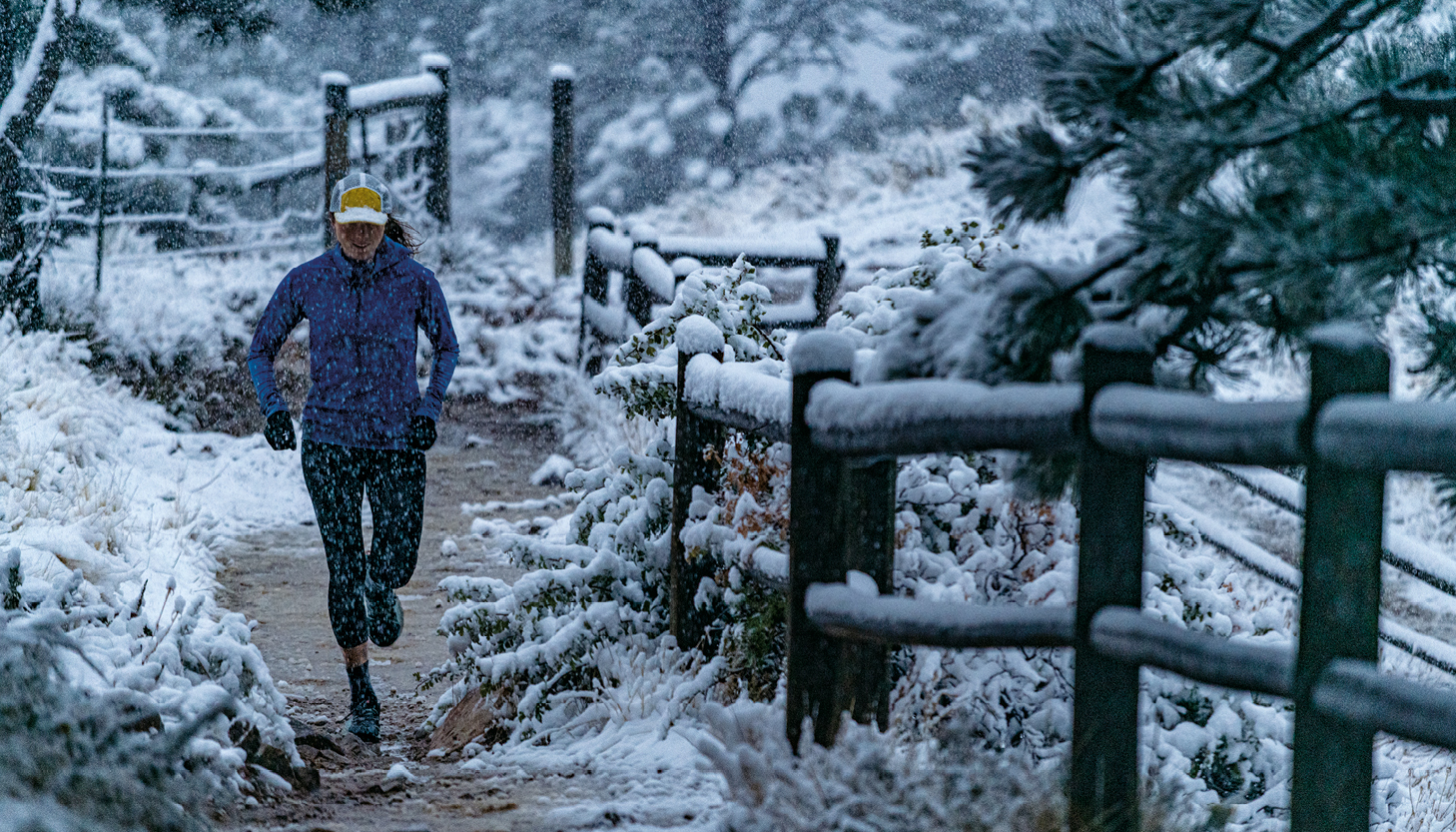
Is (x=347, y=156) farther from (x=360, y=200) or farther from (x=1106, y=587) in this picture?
(x=1106, y=587)

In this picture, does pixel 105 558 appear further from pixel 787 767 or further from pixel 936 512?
pixel 787 767

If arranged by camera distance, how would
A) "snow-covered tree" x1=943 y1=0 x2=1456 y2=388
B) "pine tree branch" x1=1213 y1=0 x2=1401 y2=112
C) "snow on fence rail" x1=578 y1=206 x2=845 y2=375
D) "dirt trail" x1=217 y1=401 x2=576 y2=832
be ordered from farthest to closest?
1. "snow on fence rail" x1=578 y1=206 x2=845 y2=375
2. "dirt trail" x1=217 y1=401 x2=576 y2=832
3. "pine tree branch" x1=1213 y1=0 x2=1401 y2=112
4. "snow-covered tree" x1=943 y1=0 x2=1456 y2=388

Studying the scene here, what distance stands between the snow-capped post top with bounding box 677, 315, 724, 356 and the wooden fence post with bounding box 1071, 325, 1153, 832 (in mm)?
2164

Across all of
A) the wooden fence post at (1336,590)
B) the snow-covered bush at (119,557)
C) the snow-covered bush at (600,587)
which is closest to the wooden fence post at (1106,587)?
the wooden fence post at (1336,590)

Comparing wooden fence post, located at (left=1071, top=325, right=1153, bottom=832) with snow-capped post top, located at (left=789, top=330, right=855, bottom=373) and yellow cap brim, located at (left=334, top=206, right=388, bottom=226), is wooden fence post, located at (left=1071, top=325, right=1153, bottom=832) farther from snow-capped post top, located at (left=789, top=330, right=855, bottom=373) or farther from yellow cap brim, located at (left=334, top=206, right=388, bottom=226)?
yellow cap brim, located at (left=334, top=206, right=388, bottom=226)

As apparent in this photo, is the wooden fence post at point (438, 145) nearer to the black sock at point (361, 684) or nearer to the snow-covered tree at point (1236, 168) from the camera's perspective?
the black sock at point (361, 684)

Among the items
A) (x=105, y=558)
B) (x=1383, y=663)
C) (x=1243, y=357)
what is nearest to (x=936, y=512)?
(x=1243, y=357)

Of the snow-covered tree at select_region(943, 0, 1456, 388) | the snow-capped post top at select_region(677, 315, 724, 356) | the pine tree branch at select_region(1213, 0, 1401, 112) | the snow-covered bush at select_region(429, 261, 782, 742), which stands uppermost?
the pine tree branch at select_region(1213, 0, 1401, 112)

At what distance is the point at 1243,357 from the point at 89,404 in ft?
25.9

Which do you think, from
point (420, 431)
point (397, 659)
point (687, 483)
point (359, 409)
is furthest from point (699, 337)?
point (397, 659)

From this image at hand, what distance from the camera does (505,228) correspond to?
27.3 m

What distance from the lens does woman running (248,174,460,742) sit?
15.9 ft

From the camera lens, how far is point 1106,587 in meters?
2.49

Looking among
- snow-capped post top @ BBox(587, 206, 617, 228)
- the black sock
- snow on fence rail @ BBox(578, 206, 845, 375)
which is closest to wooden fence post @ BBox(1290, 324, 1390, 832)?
the black sock
